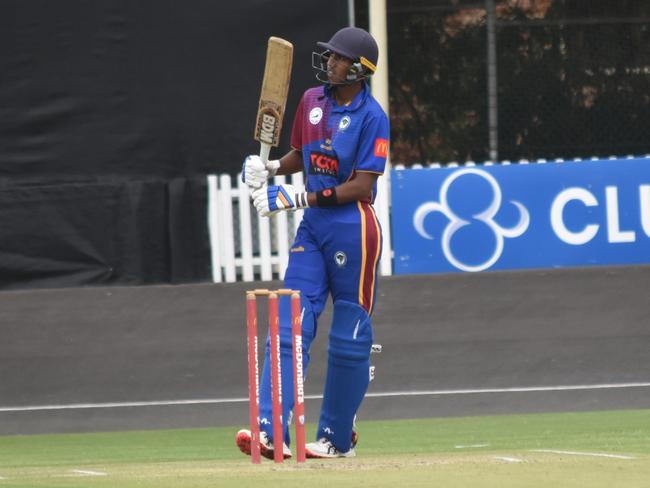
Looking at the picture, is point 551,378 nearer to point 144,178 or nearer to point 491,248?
point 491,248

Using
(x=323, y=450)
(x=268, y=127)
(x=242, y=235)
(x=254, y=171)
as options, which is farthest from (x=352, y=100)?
(x=242, y=235)

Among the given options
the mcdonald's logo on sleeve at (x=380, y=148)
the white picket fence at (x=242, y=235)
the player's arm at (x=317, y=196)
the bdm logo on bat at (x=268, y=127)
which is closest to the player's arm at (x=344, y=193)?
the player's arm at (x=317, y=196)

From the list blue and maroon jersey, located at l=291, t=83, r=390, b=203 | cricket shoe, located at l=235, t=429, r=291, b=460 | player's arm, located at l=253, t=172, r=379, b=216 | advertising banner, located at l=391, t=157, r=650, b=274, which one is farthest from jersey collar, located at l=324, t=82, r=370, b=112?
advertising banner, located at l=391, t=157, r=650, b=274

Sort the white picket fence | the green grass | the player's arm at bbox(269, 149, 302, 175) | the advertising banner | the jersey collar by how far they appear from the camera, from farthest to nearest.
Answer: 1. the white picket fence
2. the advertising banner
3. the player's arm at bbox(269, 149, 302, 175)
4. the jersey collar
5. the green grass

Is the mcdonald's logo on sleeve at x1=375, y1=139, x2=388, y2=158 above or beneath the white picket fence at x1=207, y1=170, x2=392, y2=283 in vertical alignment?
above

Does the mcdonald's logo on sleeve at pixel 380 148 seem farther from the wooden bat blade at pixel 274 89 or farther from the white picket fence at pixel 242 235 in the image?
the white picket fence at pixel 242 235

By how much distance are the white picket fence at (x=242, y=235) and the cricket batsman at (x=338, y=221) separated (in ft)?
21.8

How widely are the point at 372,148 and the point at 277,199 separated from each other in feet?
1.64

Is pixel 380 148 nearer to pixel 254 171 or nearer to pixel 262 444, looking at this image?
pixel 254 171

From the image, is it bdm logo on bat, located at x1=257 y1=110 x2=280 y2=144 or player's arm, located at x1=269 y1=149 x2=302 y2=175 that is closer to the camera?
bdm logo on bat, located at x1=257 y1=110 x2=280 y2=144

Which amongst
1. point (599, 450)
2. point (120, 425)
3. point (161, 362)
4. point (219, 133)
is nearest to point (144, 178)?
point (219, 133)

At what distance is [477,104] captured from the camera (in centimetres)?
1620

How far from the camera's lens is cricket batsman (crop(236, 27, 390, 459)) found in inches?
282

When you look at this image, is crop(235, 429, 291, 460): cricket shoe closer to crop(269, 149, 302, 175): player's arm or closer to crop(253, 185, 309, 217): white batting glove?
crop(253, 185, 309, 217): white batting glove
